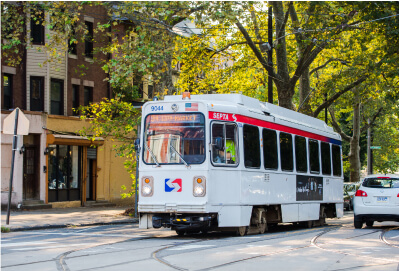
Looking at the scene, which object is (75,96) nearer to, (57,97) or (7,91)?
(57,97)

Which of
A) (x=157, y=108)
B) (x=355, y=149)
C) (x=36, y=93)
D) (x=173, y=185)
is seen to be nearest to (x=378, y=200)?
(x=173, y=185)

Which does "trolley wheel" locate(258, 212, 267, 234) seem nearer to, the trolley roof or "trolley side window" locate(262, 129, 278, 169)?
"trolley side window" locate(262, 129, 278, 169)

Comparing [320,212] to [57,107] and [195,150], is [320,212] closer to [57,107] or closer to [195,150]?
[195,150]

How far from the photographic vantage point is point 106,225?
76.3 feet

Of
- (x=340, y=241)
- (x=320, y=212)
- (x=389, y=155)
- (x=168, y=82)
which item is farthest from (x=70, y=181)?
(x=389, y=155)

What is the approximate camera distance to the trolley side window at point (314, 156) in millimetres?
21984

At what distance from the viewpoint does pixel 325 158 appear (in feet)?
77.5

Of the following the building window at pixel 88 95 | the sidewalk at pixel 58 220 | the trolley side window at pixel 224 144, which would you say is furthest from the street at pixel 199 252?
the building window at pixel 88 95

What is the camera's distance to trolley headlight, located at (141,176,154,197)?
1623 centimetres

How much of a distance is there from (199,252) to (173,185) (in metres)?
3.42

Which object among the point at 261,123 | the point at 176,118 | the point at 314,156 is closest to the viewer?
the point at 176,118

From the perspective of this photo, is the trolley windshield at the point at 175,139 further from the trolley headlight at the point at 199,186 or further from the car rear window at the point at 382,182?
the car rear window at the point at 382,182

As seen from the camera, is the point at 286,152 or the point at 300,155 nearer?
the point at 286,152

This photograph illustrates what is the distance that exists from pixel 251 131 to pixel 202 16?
8562mm
